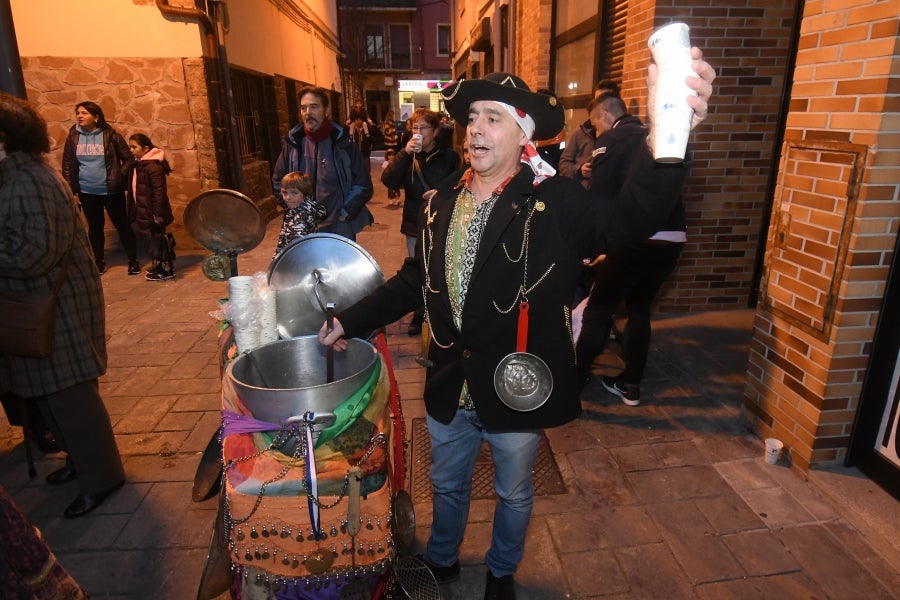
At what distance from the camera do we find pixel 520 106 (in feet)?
6.54

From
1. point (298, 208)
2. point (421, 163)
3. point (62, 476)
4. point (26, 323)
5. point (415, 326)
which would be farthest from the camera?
point (415, 326)

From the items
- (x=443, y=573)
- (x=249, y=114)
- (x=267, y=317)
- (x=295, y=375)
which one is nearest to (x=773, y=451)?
(x=443, y=573)

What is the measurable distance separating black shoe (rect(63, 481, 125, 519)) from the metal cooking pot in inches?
60.5

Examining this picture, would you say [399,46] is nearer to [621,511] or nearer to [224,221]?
[224,221]

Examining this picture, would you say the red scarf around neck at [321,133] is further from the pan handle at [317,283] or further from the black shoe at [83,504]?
the black shoe at [83,504]

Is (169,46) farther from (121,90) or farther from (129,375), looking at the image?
(129,375)

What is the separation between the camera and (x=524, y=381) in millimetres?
2029

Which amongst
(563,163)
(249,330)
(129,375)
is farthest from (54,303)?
(563,163)

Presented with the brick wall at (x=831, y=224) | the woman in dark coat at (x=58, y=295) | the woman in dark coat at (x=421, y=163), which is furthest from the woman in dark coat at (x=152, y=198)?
the brick wall at (x=831, y=224)

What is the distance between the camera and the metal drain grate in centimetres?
312

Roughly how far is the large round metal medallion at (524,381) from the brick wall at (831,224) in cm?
Result: 183

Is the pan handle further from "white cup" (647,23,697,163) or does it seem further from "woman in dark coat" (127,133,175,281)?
"woman in dark coat" (127,133,175,281)

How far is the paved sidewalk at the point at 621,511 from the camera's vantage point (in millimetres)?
2512

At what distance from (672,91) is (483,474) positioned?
2.45 m
